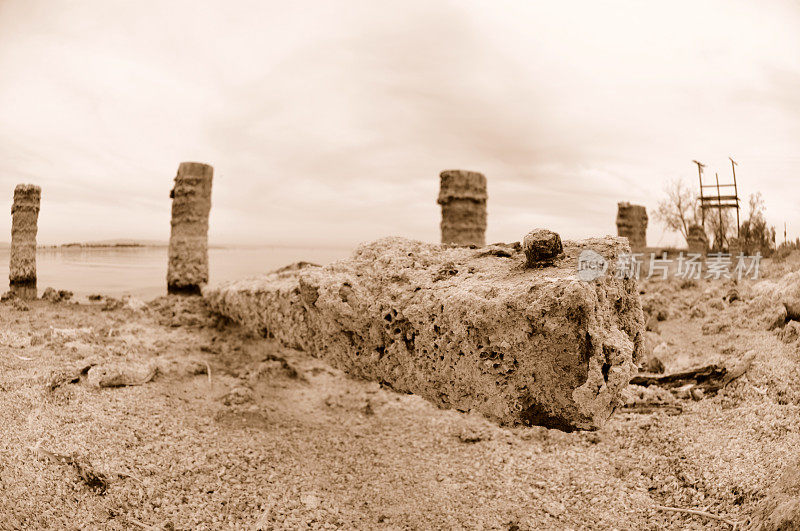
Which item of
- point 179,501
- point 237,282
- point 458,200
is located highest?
point 458,200

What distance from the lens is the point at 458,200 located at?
10.6m

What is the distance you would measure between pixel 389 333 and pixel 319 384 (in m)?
2.43

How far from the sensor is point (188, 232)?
10398 millimetres

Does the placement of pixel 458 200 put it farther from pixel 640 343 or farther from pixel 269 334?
pixel 640 343

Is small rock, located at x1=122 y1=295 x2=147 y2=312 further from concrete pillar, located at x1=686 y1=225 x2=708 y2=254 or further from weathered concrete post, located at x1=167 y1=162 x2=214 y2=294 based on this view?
concrete pillar, located at x1=686 y1=225 x2=708 y2=254

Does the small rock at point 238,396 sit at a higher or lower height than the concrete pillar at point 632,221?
lower

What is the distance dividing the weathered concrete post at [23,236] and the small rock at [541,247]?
11.8 metres

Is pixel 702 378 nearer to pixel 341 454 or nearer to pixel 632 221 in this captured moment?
pixel 341 454

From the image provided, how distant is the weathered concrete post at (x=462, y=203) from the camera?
34.7ft

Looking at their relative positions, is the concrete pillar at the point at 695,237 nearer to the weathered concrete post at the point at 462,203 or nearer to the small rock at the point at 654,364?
the weathered concrete post at the point at 462,203

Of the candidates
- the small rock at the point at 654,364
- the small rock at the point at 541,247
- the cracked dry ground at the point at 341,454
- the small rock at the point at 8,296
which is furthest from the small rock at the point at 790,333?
the small rock at the point at 8,296

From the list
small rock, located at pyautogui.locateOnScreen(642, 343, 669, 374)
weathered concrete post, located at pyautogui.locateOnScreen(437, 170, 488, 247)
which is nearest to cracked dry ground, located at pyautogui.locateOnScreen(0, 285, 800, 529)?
small rock, located at pyautogui.locateOnScreen(642, 343, 669, 374)

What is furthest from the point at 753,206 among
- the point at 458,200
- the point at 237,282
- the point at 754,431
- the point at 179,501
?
the point at 179,501

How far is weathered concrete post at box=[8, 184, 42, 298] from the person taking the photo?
1105cm
